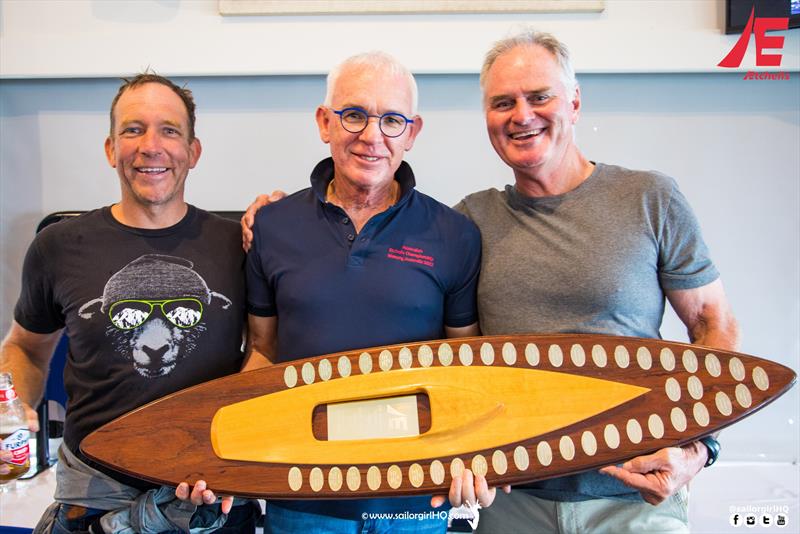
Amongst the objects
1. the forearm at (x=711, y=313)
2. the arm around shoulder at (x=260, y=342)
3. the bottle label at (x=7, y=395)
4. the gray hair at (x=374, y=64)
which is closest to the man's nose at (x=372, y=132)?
the gray hair at (x=374, y=64)

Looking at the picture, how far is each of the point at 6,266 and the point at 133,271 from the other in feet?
4.39

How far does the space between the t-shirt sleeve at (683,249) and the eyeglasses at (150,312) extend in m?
0.97

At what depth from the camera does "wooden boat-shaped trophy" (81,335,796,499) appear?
3.33 feet

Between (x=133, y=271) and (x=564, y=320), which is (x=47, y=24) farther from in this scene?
(x=564, y=320)

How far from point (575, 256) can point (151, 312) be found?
870 mm

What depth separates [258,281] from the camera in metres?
1.25

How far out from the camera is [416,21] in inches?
76.6

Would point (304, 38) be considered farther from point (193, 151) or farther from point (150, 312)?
point (150, 312)

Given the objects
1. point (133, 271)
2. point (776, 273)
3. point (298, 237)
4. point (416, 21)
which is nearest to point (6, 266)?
point (133, 271)

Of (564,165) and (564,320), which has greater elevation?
(564,165)

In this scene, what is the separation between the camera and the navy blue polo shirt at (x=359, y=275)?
1128mm

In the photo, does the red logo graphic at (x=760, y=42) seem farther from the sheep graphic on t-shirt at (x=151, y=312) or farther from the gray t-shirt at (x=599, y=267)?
the sheep graphic on t-shirt at (x=151, y=312)

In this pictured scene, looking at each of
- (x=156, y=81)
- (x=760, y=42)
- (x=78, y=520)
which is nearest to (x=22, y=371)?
(x=78, y=520)

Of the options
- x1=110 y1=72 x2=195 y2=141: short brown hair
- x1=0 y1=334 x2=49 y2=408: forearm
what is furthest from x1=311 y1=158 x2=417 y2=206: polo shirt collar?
x1=0 y1=334 x2=49 y2=408: forearm
